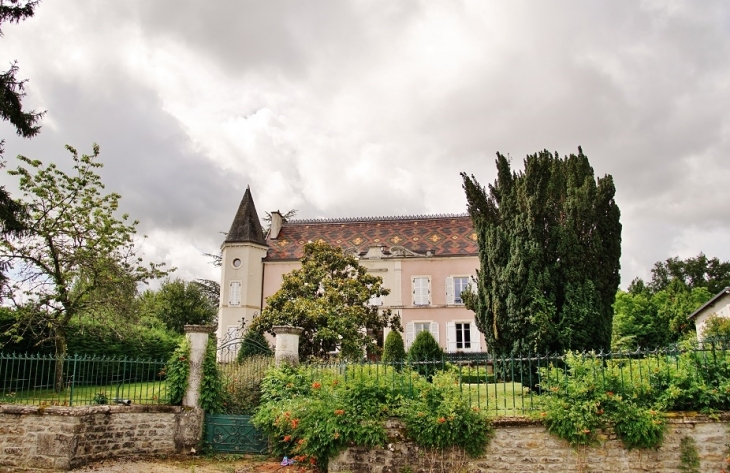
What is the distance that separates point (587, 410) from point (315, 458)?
4295 mm

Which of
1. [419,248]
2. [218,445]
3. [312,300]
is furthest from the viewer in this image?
[419,248]

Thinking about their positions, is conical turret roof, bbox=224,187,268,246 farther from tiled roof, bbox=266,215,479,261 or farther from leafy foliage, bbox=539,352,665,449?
leafy foliage, bbox=539,352,665,449

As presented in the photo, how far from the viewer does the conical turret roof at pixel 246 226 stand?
28234mm

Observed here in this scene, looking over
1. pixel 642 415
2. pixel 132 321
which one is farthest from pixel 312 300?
pixel 642 415

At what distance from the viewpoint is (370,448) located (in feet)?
29.0

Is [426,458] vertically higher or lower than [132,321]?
lower

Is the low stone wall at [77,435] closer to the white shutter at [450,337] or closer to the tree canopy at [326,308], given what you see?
the tree canopy at [326,308]

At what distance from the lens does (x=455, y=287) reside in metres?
27.9

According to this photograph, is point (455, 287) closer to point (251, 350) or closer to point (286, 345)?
point (251, 350)

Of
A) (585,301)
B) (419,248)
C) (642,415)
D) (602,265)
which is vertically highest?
(419,248)

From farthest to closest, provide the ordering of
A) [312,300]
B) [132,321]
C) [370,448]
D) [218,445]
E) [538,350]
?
[312,300] → [132,321] → [538,350] → [218,445] → [370,448]

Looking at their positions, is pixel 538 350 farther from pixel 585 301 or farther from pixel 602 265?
pixel 602 265

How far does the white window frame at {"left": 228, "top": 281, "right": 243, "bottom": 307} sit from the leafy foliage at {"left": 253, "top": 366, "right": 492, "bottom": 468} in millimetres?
18172

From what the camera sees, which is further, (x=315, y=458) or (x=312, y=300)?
(x=312, y=300)
